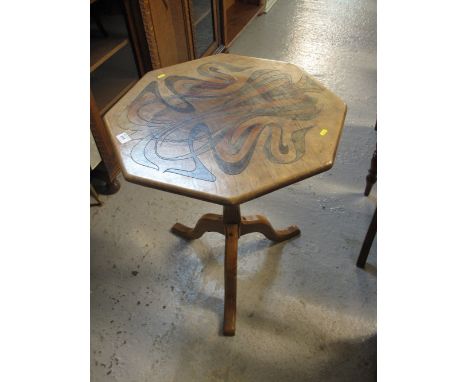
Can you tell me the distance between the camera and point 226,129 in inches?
40.8

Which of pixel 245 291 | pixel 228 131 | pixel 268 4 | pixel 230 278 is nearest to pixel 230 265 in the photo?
pixel 230 278

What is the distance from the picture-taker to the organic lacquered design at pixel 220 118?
0.95 meters

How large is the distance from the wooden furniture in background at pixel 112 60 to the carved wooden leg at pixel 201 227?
1.61 ft

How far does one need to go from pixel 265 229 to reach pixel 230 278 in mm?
335

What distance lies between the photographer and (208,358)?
128 centimetres

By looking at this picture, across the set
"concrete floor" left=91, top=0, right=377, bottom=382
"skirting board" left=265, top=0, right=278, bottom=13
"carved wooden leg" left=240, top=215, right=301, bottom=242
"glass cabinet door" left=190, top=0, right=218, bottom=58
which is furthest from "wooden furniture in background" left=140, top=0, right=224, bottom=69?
"skirting board" left=265, top=0, right=278, bottom=13

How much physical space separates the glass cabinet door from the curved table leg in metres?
1.55

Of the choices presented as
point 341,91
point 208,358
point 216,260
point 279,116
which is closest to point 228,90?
point 279,116

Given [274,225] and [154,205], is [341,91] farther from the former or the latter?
[154,205]

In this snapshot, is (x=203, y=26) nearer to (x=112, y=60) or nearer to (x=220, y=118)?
(x=112, y=60)

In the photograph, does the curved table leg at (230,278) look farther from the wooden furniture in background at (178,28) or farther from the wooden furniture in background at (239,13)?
the wooden furniture in background at (239,13)

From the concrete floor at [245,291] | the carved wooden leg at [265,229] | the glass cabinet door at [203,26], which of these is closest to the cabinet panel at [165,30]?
the glass cabinet door at [203,26]

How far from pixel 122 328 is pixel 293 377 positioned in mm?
684

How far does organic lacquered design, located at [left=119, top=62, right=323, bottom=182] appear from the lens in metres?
0.95
